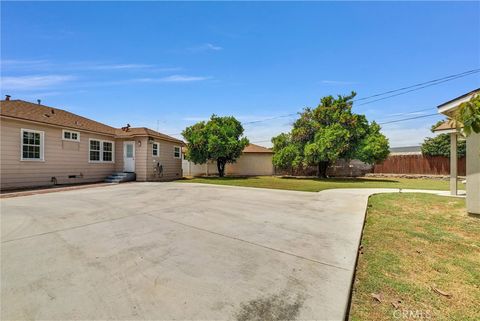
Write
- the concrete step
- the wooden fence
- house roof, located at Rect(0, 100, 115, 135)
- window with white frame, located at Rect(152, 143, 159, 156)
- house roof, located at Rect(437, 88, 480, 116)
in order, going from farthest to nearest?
the wooden fence < window with white frame, located at Rect(152, 143, 159, 156) < the concrete step < house roof, located at Rect(0, 100, 115, 135) < house roof, located at Rect(437, 88, 480, 116)

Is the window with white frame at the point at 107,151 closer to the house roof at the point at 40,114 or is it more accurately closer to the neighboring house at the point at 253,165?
the house roof at the point at 40,114

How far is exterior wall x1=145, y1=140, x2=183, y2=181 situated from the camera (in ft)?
53.9

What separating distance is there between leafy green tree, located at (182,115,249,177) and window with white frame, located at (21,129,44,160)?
9792mm

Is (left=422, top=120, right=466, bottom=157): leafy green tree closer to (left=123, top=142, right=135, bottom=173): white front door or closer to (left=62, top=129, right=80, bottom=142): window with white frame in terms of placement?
(left=123, top=142, right=135, bottom=173): white front door

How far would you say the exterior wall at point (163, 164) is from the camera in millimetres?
16422

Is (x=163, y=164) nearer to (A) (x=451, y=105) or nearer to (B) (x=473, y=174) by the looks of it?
(A) (x=451, y=105)

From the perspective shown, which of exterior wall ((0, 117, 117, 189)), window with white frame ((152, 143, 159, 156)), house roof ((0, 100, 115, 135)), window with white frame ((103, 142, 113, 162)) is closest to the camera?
exterior wall ((0, 117, 117, 189))

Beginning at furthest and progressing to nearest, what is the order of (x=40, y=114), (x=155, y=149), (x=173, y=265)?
1. (x=155, y=149)
2. (x=40, y=114)
3. (x=173, y=265)

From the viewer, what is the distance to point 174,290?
2457mm

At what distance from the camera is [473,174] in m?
6.00

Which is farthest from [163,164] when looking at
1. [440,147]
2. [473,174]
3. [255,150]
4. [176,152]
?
[440,147]

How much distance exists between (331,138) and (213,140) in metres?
9.10

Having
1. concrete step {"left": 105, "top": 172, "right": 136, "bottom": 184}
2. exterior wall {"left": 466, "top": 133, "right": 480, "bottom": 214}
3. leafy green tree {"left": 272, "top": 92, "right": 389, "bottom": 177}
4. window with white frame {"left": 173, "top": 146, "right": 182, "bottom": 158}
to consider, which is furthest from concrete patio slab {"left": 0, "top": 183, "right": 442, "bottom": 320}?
window with white frame {"left": 173, "top": 146, "right": 182, "bottom": 158}

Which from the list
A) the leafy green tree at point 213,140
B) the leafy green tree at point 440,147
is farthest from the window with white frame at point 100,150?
the leafy green tree at point 440,147
